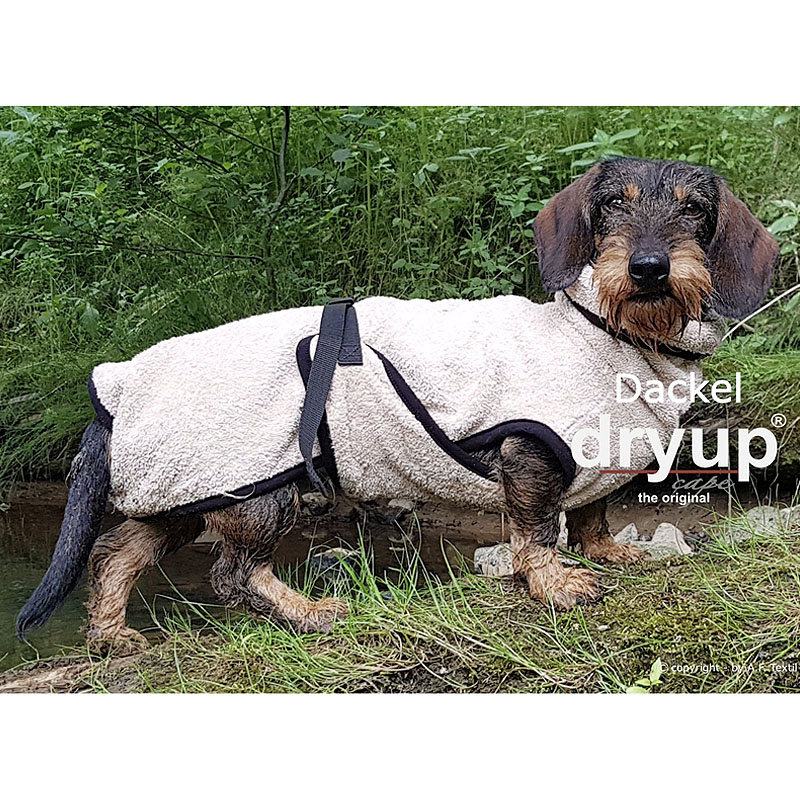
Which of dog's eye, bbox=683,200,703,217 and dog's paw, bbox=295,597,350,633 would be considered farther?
dog's paw, bbox=295,597,350,633

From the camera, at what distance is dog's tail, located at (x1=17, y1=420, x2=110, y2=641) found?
3316 mm

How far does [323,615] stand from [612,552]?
2.72ft

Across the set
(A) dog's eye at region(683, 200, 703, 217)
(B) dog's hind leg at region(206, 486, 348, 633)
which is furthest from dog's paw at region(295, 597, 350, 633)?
(A) dog's eye at region(683, 200, 703, 217)

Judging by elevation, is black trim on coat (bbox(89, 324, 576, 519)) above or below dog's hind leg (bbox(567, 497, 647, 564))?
→ above

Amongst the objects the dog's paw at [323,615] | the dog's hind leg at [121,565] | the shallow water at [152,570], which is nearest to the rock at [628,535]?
the shallow water at [152,570]

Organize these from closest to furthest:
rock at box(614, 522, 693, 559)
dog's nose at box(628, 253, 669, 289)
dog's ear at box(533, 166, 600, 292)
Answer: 1. dog's nose at box(628, 253, 669, 289)
2. dog's ear at box(533, 166, 600, 292)
3. rock at box(614, 522, 693, 559)

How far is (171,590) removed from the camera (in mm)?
3441

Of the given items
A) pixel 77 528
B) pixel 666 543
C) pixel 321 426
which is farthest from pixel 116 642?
pixel 666 543

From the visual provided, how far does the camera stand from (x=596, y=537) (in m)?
3.43

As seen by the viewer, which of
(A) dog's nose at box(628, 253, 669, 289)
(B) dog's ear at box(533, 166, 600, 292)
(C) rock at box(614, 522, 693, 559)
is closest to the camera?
(A) dog's nose at box(628, 253, 669, 289)

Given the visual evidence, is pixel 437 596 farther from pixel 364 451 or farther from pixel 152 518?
pixel 152 518

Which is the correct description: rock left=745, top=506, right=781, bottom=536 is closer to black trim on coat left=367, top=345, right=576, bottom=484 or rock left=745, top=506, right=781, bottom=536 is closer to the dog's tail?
black trim on coat left=367, top=345, right=576, bottom=484

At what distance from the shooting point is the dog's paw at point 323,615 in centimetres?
Result: 336

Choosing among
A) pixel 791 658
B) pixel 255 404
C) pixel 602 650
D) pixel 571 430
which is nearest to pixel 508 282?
pixel 571 430
